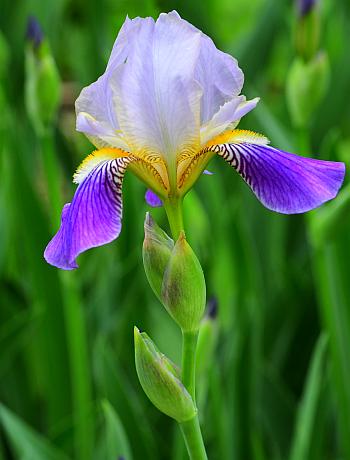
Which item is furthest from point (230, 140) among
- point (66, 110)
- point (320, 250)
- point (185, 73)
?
point (66, 110)

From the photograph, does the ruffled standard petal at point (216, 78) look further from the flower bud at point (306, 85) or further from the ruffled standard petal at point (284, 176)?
the flower bud at point (306, 85)

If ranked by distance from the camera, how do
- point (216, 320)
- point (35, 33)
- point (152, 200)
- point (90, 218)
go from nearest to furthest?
point (90, 218) < point (152, 200) < point (216, 320) < point (35, 33)

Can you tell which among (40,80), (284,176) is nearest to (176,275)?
(284,176)

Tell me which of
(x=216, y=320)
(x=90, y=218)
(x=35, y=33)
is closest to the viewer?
(x=90, y=218)

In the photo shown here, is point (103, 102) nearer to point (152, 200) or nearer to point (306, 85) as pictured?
point (152, 200)

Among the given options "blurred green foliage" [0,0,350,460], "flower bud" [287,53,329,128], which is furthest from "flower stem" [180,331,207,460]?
"flower bud" [287,53,329,128]

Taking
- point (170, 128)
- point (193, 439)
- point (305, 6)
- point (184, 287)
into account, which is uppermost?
point (305, 6)

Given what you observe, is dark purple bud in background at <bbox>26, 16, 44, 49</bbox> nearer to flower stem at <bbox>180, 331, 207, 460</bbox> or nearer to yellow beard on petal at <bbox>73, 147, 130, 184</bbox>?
yellow beard on petal at <bbox>73, 147, 130, 184</bbox>
